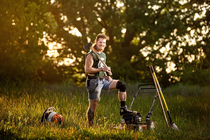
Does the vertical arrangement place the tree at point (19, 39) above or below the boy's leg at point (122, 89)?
above

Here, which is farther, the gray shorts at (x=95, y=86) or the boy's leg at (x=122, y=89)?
the gray shorts at (x=95, y=86)

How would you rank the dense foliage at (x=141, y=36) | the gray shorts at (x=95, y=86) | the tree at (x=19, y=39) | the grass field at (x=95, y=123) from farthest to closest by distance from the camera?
the dense foliage at (x=141, y=36) → the tree at (x=19, y=39) → the gray shorts at (x=95, y=86) → the grass field at (x=95, y=123)

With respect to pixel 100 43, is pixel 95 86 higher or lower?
lower

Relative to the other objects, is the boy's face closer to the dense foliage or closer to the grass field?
the grass field

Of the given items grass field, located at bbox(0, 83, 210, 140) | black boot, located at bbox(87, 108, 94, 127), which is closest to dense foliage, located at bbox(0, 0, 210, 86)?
grass field, located at bbox(0, 83, 210, 140)

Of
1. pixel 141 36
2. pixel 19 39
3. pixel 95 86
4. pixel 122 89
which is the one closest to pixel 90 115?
pixel 95 86

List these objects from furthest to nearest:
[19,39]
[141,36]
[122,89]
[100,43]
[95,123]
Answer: [141,36], [19,39], [95,123], [100,43], [122,89]

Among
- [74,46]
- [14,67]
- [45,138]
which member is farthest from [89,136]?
[74,46]

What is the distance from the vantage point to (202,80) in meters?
18.6

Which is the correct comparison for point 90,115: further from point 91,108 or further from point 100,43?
point 100,43

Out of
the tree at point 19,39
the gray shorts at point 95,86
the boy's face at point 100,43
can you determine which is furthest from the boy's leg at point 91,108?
the tree at point 19,39

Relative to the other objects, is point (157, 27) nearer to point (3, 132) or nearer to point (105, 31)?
point (105, 31)

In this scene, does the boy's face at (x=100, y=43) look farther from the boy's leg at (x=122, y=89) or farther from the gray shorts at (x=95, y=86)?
the boy's leg at (x=122, y=89)

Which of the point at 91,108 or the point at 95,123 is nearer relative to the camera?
the point at 91,108
